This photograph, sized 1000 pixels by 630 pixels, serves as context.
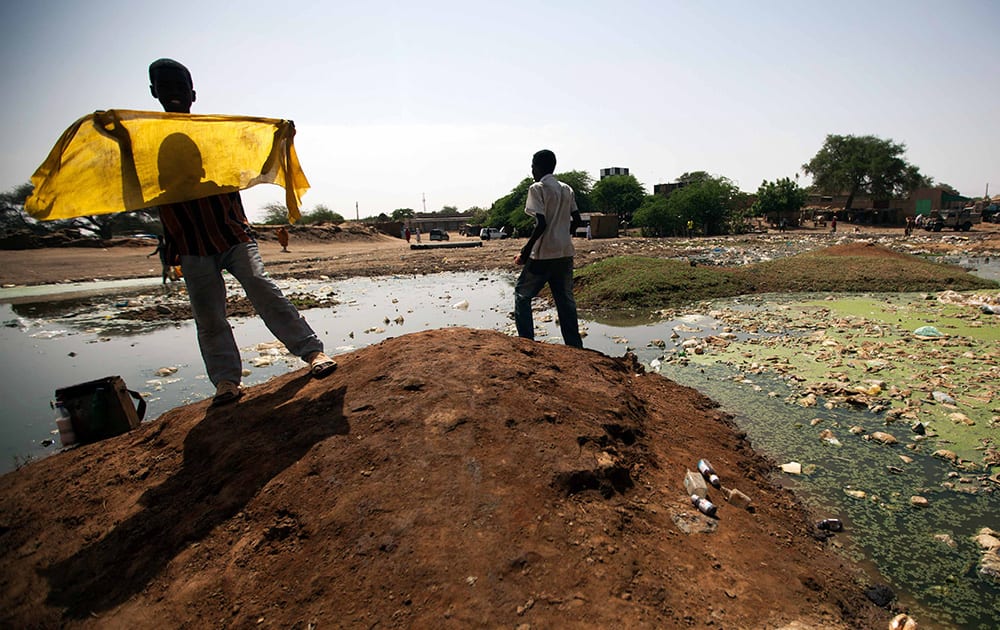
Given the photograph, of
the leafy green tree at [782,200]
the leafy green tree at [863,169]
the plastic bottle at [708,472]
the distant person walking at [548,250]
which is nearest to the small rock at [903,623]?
the plastic bottle at [708,472]

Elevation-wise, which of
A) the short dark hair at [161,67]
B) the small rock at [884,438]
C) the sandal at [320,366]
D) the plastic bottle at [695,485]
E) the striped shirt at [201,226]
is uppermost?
the short dark hair at [161,67]

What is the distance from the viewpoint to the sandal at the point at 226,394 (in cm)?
282

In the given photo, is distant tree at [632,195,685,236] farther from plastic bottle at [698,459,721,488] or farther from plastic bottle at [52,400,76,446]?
plastic bottle at [52,400,76,446]

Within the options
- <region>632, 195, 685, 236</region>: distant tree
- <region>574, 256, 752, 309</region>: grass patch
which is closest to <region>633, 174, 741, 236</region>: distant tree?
<region>632, 195, 685, 236</region>: distant tree

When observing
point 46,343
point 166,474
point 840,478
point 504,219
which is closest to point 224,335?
point 166,474

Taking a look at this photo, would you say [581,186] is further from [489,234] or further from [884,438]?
[884,438]

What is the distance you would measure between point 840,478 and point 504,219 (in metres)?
45.3

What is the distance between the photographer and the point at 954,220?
28156 millimetres

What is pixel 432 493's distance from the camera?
175 cm

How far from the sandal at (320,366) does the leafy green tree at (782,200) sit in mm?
41538

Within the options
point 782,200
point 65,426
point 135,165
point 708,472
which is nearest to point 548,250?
point 708,472

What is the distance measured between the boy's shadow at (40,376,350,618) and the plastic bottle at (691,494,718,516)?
1.46m

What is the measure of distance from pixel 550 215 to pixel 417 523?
8.85 feet

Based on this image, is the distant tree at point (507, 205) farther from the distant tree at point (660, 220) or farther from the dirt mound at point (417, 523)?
the dirt mound at point (417, 523)
